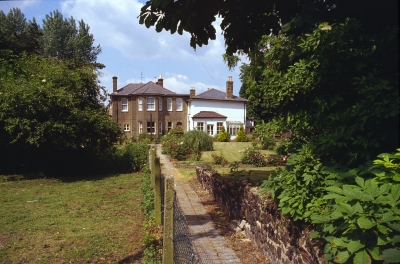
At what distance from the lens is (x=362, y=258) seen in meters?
2.64

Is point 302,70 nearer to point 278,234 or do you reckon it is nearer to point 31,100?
point 278,234

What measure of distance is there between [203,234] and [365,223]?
4.60 meters

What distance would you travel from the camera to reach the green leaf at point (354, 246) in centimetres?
269

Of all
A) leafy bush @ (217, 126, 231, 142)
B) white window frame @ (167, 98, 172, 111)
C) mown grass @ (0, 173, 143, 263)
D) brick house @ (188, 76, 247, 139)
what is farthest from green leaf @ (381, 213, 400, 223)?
white window frame @ (167, 98, 172, 111)

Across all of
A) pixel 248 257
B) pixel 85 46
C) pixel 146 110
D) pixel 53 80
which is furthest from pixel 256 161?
pixel 85 46

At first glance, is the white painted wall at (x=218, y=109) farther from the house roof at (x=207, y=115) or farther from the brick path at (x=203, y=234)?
the brick path at (x=203, y=234)

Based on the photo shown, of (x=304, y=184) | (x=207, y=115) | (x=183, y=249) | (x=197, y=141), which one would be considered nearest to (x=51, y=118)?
(x=183, y=249)

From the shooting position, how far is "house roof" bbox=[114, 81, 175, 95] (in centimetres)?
4628

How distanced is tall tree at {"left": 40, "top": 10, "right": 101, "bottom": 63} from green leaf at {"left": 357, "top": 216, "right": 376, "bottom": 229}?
57.3 metres

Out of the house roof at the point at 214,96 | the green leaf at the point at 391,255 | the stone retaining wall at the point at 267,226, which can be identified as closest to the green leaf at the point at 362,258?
the green leaf at the point at 391,255

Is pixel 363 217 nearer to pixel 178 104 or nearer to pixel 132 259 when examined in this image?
pixel 132 259

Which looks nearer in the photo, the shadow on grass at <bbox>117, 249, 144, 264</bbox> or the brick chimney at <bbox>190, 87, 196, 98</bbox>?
the shadow on grass at <bbox>117, 249, 144, 264</bbox>

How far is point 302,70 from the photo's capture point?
16.1ft

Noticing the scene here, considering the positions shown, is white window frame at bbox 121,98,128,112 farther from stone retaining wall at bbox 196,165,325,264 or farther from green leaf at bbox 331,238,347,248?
green leaf at bbox 331,238,347,248
